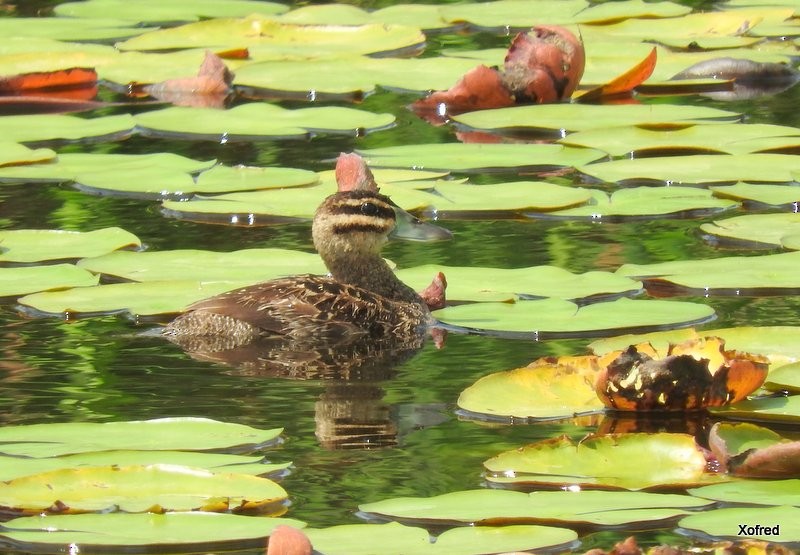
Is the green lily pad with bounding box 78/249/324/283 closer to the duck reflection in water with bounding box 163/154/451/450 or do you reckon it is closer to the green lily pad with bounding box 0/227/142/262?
the green lily pad with bounding box 0/227/142/262

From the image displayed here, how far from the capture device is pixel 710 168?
→ 8.55m

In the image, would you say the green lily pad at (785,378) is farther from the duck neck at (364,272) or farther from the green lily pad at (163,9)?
the green lily pad at (163,9)

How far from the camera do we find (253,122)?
1001cm

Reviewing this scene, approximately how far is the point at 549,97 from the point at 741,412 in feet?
17.7

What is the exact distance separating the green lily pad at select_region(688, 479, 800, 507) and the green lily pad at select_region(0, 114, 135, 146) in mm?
5940

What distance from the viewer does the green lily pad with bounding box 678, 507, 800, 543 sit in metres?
4.08

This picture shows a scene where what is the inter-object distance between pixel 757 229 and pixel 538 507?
3.33m

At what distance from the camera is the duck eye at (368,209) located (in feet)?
22.7

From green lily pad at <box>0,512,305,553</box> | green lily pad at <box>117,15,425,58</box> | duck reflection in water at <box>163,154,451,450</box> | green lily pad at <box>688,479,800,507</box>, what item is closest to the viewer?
green lily pad at <box>0,512,305,553</box>

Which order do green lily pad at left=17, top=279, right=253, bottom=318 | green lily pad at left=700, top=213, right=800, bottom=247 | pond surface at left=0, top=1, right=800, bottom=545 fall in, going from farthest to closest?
green lily pad at left=700, top=213, right=800, bottom=247 → green lily pad at left=17, top=279, right=253, bottom=318 → pond surface at left=0, top=1, right=800, bottom=545

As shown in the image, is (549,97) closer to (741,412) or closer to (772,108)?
(772,108)

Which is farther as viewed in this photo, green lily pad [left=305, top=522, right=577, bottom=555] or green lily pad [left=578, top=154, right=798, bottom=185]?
green lily pad [left=578, top=154, right=798, bottom=185]

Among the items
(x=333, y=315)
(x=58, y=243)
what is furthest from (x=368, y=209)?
(x=58, y=243)

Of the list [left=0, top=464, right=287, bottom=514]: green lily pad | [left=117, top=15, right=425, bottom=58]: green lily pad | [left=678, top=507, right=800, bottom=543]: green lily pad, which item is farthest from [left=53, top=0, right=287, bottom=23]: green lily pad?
[left=678, top=507, right=800, bottom=543]: green lily pad
